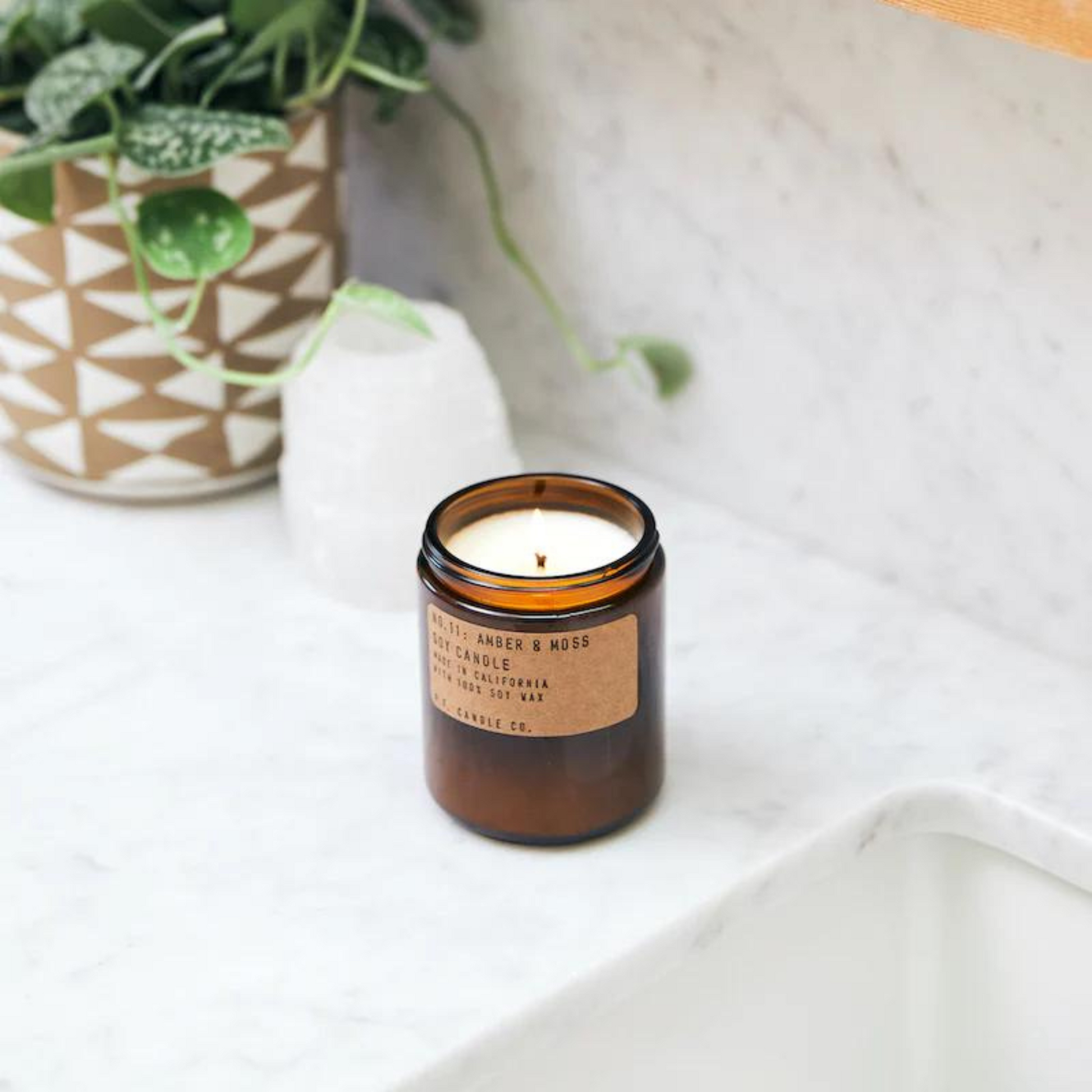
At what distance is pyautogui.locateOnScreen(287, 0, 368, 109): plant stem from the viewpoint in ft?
2.84

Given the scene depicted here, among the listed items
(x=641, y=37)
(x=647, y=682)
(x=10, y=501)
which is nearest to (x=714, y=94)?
(x=641, y=37)

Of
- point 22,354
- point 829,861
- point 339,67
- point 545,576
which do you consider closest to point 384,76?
point 339,67

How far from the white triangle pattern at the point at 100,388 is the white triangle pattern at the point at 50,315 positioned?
1cm

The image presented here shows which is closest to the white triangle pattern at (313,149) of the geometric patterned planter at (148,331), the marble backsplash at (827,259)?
the geometric patterned planter at (148,331)

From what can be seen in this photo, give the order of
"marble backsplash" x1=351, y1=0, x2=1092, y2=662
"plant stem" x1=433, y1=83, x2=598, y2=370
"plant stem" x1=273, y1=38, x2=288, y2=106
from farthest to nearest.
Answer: "plant stem" x1=433, y1=83, x2=598, y2=370
"plant stem" x1=273, y1=38, x2=288, y2=106
"marble backsplash" x1=351, y1=0, x2=1092, y2=662

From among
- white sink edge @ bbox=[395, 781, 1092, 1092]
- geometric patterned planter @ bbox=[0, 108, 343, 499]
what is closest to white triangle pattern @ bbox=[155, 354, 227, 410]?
geometric patterned planter @ bbox=[0, 108, 343, 499]

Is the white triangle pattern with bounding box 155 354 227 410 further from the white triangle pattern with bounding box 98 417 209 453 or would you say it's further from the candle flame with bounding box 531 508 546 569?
the candle flame with bounding box 531 508 546 569

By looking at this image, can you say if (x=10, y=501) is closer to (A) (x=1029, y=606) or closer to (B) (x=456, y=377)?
(B) (x=456, y=377)

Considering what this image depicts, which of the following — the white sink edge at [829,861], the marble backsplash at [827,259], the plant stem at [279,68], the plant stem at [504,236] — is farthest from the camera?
the plant stem at [504,236]

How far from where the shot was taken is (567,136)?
3.03 feet

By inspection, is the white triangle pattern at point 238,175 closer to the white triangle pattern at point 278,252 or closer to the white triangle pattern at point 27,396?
the white triangle pattern at point 278,252

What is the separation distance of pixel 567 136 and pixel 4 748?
0.41 meters

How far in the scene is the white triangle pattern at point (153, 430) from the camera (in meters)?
0.90

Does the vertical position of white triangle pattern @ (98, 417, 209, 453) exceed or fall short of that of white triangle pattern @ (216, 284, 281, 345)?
it falls short
